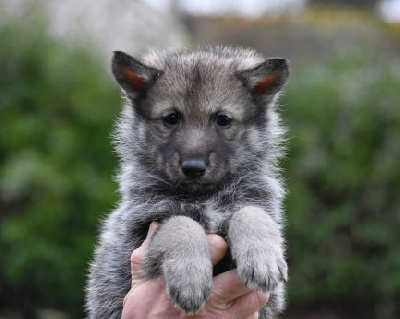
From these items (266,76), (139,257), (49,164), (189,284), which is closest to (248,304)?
(189,284)

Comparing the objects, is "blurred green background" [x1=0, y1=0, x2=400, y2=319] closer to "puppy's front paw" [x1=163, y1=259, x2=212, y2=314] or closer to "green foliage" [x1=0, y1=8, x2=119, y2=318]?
"green foliage" [x1=0, y1=8, x2=119, y2=318]

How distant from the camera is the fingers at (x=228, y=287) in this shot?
4531 mm

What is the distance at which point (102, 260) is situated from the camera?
527 cm

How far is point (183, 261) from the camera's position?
432 centimetres

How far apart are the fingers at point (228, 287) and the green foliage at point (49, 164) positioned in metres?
4.80

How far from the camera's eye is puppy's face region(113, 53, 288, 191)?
191 inches

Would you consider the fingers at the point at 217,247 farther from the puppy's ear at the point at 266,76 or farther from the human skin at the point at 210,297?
the puppy's ear at the point at 266,76

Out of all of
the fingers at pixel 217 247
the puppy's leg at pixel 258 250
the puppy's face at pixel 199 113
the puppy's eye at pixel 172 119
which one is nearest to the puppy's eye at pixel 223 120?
the puppy's face at pixel 199 113

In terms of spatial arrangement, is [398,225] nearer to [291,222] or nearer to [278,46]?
[291,222]

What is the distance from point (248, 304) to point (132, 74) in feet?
5.30

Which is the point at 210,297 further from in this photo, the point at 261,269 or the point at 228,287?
the point at 261,269

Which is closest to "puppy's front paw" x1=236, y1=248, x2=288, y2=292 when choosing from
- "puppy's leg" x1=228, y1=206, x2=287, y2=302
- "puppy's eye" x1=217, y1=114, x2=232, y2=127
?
"puppy's leg" x1=228, y1=206, x2=287, y2=302

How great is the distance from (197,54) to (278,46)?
8534 millimetres

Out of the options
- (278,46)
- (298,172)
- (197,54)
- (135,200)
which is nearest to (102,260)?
(135,200)
